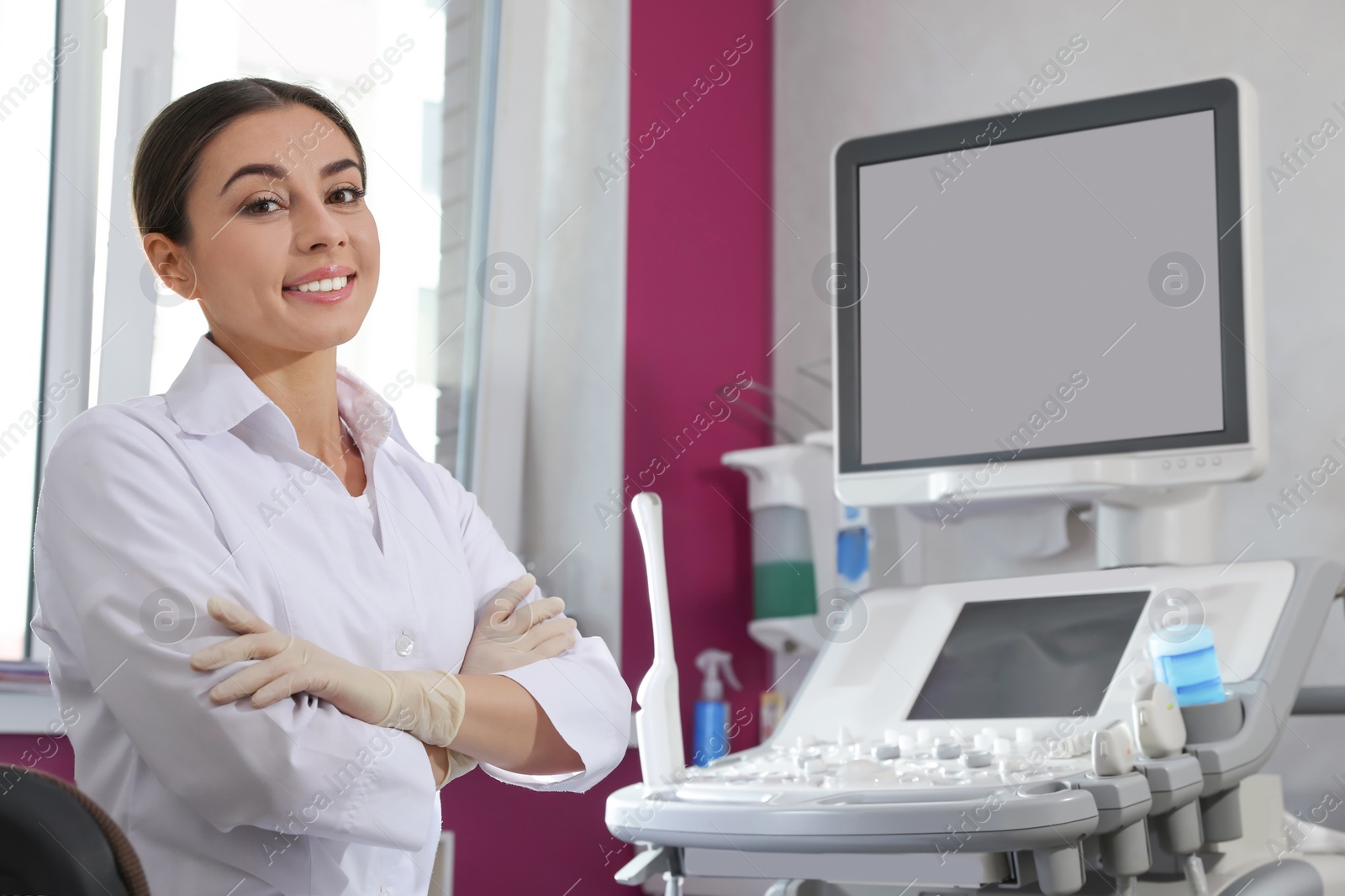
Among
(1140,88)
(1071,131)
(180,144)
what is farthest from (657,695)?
(1140,88)

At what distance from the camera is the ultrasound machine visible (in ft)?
3.76

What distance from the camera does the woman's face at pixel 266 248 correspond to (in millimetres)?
991

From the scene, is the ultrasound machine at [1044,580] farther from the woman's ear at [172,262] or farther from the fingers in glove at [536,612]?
the woman's ear at [172,262]

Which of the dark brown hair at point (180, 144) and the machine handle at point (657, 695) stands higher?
the dark brown hair at point (180, 144)

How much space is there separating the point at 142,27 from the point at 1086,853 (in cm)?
161

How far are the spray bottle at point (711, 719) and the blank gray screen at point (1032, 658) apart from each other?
64 cm

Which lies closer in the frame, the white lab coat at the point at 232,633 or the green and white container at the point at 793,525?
the white lab coat at the point at 232,633

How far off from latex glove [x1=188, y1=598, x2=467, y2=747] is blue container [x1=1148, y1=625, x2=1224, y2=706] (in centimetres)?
79

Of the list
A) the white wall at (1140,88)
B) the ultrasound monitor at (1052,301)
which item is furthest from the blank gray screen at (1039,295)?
the white wall at (1140,88)

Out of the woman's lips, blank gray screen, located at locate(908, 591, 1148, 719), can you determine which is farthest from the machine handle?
the woman's lips

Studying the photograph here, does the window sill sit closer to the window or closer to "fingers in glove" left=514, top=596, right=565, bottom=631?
the window

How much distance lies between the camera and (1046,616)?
1.55 m

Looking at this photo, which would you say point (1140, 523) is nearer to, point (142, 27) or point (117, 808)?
point (117, 808)

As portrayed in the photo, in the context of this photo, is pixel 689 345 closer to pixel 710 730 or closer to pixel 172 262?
pixel 710 730
